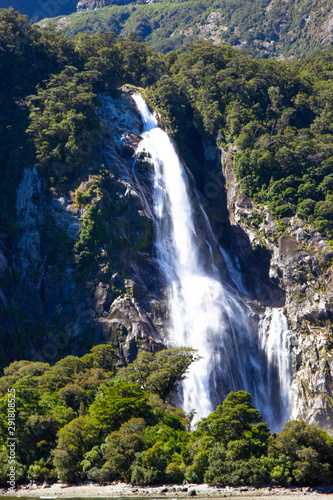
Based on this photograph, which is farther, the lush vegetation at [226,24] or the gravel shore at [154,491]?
the lush vegetation at [226,24]

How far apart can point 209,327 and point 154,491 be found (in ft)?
76.3

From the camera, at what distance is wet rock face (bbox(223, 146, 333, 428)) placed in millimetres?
A: 48688

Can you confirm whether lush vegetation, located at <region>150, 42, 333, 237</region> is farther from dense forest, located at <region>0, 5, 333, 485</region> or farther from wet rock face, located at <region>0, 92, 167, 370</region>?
wet rock face, located at <region>0, 92, 167, 370</region>

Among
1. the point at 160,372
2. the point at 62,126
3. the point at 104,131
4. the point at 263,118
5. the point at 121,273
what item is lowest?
the point at 160,372

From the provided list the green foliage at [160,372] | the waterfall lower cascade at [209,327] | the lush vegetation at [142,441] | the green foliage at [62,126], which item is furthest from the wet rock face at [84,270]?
the lush vegetation at [142,441]

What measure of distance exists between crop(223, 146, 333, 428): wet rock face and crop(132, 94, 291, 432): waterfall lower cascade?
5.21ft

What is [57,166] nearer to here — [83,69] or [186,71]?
[83,69]

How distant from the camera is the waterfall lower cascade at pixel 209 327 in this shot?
47.3 metres

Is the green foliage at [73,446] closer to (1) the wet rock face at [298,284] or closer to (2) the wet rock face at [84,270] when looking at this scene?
(2) the wet rock face at [84,270]

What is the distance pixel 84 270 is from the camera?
50.1 metres

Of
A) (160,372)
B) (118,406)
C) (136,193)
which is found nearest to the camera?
(118,406)

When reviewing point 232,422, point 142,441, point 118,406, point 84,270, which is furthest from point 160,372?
point 84,270

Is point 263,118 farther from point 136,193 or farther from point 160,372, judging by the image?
point 160,372

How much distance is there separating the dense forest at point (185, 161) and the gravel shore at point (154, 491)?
569 millimetres
